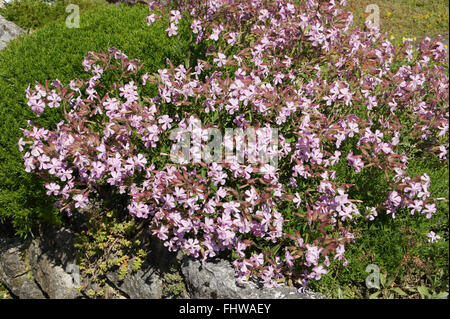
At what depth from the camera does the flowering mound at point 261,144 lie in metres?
2.89

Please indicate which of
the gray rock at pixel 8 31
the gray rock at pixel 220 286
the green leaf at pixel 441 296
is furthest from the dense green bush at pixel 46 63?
the green leaf at pixel 441 296

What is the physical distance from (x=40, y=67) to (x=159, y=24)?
172 cm

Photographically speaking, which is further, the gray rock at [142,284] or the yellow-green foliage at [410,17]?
the yellow-green foliage at [410,17]

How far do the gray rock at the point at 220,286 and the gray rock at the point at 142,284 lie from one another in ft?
1.31

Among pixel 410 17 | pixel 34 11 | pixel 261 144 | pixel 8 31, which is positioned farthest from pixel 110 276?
pixel 34 11

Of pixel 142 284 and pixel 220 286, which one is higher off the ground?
pixel 220 286

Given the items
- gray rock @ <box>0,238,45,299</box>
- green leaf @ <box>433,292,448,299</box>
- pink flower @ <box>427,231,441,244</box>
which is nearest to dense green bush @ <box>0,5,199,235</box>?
gray rock @ <box>0,238,45,299</box>

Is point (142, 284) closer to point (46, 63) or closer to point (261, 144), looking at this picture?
point (261, 144)

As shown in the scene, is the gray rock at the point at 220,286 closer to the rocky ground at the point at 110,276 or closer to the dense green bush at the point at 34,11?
the rocky ground at the point at 110,276

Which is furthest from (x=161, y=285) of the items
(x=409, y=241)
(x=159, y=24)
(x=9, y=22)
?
(x=9, y=22)

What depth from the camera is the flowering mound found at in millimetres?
2893

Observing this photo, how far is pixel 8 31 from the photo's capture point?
7.02 metres

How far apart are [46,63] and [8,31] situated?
376 cm

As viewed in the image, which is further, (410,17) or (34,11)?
(34,11)
